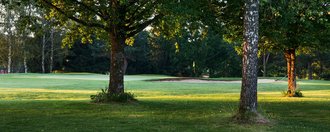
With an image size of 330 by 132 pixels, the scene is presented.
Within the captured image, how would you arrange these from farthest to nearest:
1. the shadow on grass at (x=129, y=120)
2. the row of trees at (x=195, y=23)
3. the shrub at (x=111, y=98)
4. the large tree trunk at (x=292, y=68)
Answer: the large tree trunk at (x=292, y=68) → the shrub at (x=111, y=98) → the row of trees at (x=195, y=23) → the shadow on grass at (x=129, y=120)

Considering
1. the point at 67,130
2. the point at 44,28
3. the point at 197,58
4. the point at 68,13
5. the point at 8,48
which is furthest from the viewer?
the point at 197,58

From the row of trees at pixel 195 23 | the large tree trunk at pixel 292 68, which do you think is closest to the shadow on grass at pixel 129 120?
the row of trees at pixel 195 23

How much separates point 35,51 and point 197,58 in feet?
106

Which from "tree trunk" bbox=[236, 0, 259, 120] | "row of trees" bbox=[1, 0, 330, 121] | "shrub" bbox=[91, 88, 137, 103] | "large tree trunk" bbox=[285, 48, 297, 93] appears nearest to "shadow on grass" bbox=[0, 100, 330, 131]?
"tree trunk" bbox=[236, 0, 259, 120]

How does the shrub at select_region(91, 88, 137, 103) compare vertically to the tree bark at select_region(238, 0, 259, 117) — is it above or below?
below

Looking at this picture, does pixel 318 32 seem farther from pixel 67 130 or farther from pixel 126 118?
pixel 67 130

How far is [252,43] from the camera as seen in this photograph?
12039 mm

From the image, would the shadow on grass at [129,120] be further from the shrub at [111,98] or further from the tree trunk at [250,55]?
the shrub at [111,98]

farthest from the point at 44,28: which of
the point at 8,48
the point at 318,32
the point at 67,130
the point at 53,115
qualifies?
the point at 8,48

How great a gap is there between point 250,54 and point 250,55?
0.10 feet

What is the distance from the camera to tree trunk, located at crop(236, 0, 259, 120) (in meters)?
12.1

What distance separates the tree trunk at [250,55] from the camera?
12.1 metres

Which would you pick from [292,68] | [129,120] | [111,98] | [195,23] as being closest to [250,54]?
[129,120]

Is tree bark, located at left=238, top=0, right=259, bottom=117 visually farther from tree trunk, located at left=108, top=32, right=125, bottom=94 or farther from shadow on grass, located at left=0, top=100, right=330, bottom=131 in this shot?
tree trunk, located at left=108, top=32, right=125, bottom=94
